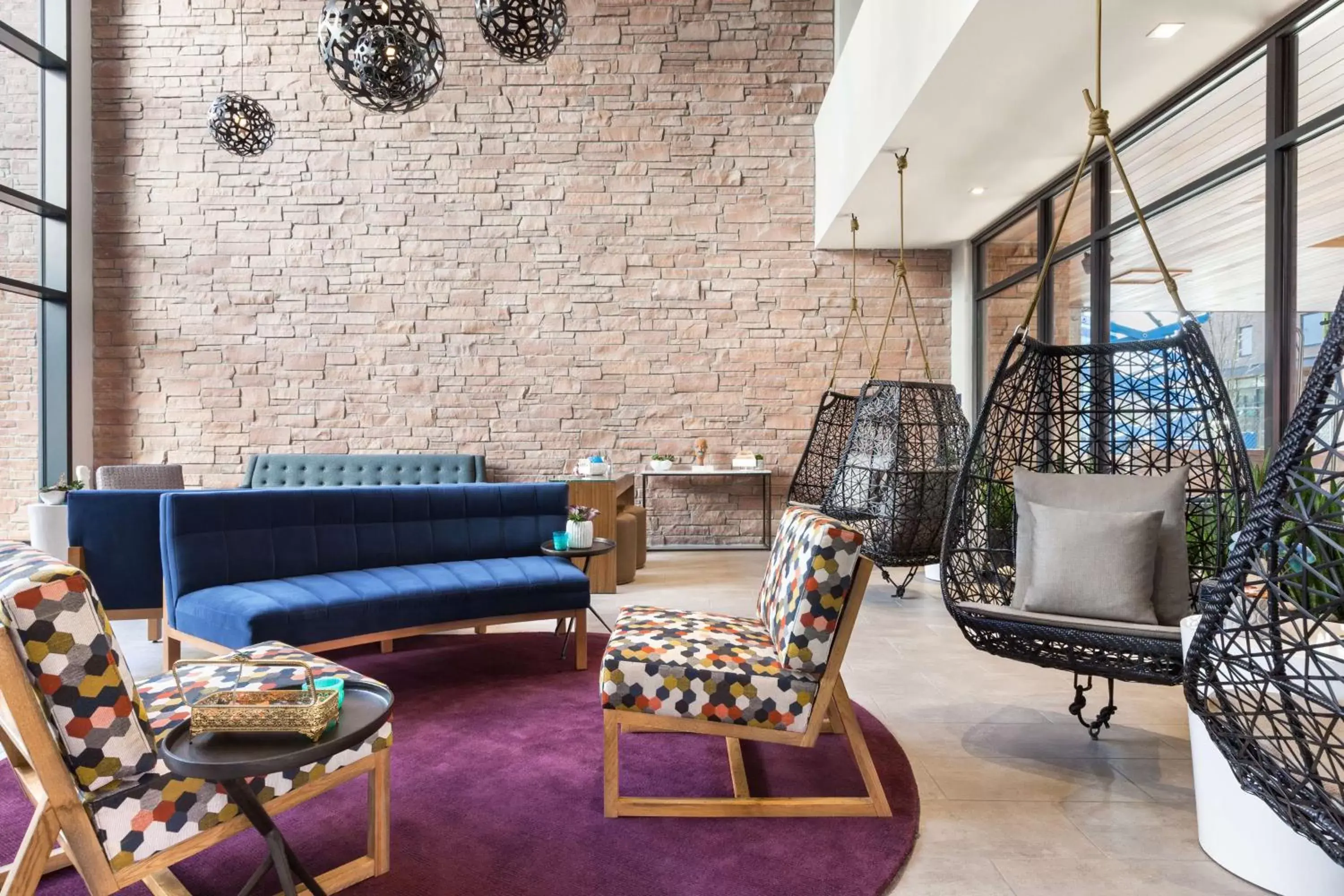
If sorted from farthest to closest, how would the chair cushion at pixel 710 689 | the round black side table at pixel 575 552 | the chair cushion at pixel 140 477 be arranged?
the chair cushion at pixel 140 477 → the round black side table at pixel 575 552 → the chair cushion at pixel 710 689

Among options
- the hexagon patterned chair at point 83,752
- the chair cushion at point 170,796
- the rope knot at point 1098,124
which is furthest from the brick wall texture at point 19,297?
the rope knot at point 1098,124

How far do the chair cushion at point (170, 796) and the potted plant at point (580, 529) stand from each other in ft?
5.98

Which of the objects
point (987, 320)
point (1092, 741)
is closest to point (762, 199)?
point (987, 320)

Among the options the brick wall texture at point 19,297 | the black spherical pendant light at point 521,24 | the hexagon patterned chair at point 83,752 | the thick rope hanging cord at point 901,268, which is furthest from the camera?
the brick wall texture at point 19,297

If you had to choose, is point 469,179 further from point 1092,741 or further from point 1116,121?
point 1092,741

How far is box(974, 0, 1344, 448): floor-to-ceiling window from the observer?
306 cm

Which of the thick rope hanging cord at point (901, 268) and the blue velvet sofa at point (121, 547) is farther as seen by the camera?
the thick rope hanging cord at point (901, 268)

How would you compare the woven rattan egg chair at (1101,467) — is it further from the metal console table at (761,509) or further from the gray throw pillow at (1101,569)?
the metal console table at (761,509)

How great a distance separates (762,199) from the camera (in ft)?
22.9

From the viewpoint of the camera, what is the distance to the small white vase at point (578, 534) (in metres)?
3.71

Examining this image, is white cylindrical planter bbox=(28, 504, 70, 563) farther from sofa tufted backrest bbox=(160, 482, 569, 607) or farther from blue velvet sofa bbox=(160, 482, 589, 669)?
sofa tufted backrest bbox=(160, 482, 569, 607)

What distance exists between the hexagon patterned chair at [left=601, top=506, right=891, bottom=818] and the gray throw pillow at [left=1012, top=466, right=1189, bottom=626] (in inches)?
37.4

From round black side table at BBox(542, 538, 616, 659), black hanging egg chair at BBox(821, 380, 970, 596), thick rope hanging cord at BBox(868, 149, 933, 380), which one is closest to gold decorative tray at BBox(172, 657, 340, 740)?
round black side table at BBox(542, 538, 616, 659)

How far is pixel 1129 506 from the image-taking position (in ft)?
8.72
